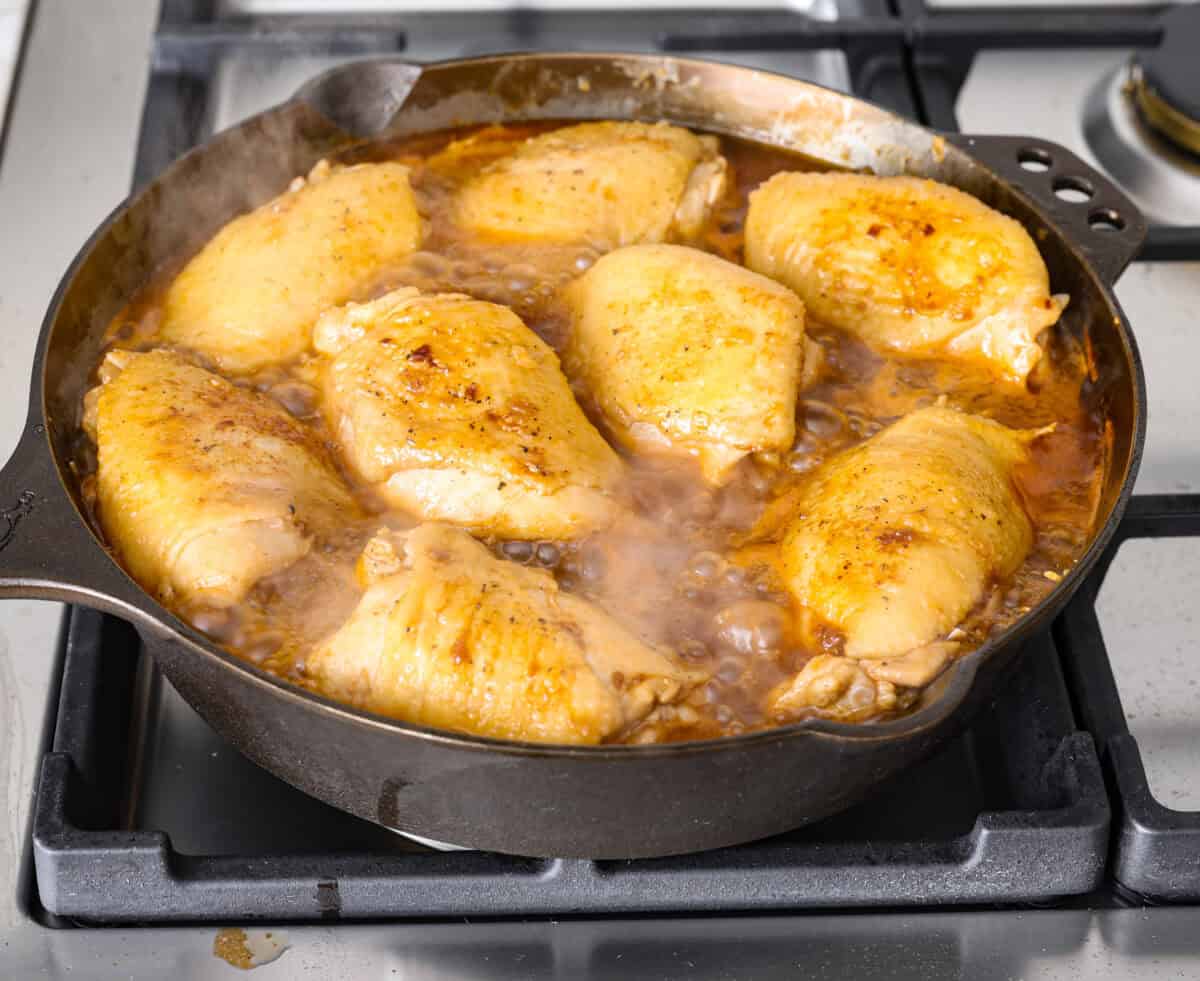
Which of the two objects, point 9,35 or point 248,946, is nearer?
point 248,946

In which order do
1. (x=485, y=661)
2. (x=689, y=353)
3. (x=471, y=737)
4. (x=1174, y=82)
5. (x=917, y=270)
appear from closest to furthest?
1. (x=471, y=737)
2. (x=485, y=661)
3. (x=689, y=353)
4. (x=917, y=270)
5. (x=1174, y=82)

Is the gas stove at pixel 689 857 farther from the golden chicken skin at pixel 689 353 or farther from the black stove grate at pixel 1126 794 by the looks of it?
the golden chicken skin at pixel 689 353

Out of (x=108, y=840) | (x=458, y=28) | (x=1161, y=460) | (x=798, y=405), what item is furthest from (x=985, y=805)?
(x=458, y=28)

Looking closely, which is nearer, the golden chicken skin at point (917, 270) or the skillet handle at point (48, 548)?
the skillet handle at point (48, 548)

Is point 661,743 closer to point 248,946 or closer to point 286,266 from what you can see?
point 248,946

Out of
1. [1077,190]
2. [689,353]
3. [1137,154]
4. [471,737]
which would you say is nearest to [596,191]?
[689,353]

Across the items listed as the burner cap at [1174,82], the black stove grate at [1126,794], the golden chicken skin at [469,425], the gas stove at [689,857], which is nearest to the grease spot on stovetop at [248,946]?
the gas stove at [689,857]
